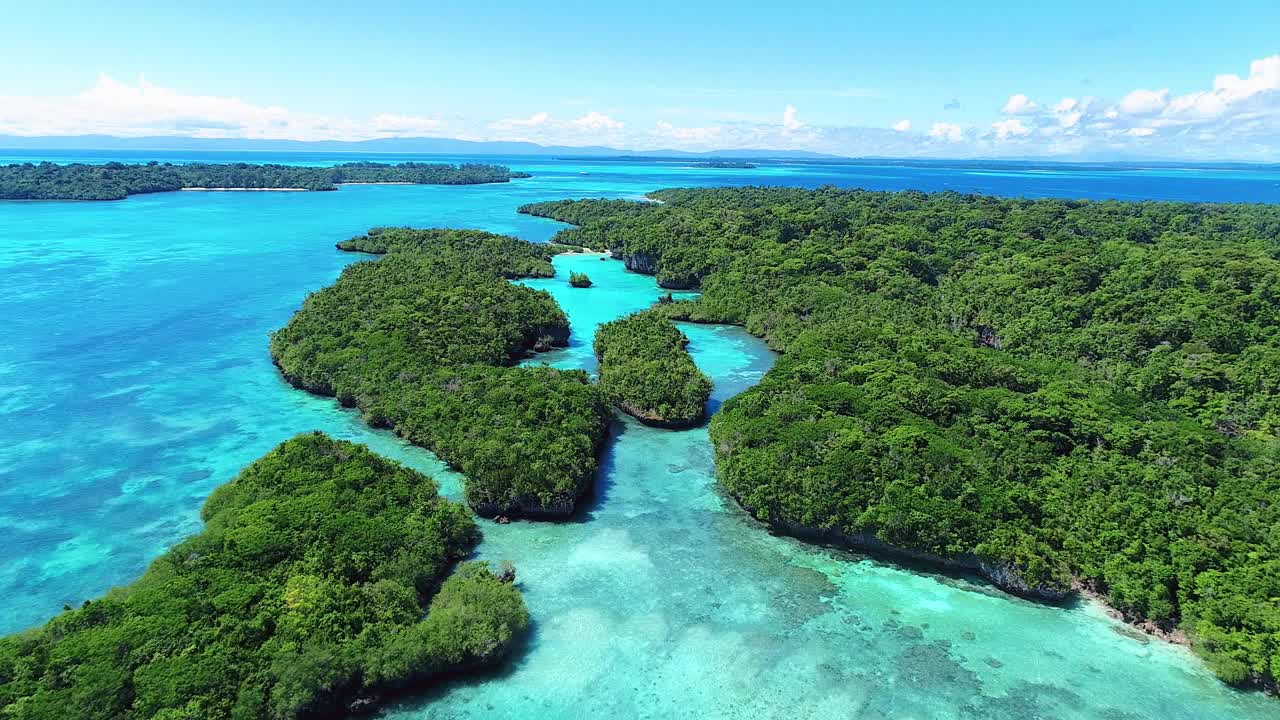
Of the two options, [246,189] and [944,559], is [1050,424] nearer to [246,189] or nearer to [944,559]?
[944,559]

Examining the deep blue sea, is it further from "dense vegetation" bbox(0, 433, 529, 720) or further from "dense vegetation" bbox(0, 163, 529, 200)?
"dense vegetation" bbox(0, 163, 529, 200)

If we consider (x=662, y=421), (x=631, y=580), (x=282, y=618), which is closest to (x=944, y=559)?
(x=631, y=580)

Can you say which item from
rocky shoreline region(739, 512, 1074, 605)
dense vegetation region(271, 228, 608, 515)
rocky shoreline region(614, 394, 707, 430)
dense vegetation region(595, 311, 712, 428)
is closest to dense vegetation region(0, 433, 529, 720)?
dense vegetation region(271, 228, 608, 515)

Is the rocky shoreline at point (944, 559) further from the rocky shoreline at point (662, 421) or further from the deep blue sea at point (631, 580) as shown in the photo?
the rocky shoreline at point (662, 421)

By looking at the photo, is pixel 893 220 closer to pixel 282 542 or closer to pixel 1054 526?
pixel 1054 526

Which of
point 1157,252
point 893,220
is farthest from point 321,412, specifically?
point 893,220
